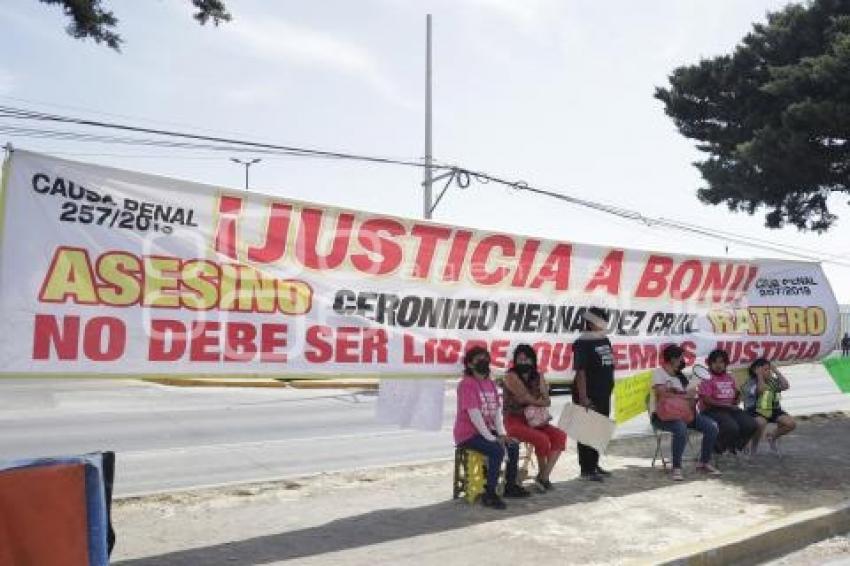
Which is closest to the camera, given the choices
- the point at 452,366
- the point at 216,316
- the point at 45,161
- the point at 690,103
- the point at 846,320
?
the point at 45,161

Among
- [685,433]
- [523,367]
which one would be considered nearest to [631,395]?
[685,433]

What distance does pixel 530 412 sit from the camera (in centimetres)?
819

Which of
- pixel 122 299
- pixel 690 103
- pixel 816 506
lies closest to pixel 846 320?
pixel 690 103

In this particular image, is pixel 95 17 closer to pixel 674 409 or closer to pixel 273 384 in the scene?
pixel 674 409

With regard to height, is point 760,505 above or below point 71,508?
below

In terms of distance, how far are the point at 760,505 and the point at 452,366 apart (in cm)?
311

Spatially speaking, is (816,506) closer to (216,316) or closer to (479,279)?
(479,279)

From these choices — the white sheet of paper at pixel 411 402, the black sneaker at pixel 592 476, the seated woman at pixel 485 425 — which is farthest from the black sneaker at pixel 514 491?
the black sneaker at pixel 592 476

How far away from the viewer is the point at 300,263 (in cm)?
707

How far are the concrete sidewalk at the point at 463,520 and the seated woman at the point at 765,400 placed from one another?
97cm

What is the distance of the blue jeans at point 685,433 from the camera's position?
891 centimetres

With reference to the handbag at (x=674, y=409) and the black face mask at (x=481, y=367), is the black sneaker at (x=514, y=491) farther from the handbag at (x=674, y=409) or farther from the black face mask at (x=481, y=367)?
the handbag at (x=674, y=409)

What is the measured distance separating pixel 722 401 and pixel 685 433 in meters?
1.11

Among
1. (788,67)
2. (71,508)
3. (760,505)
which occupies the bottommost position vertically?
(760,505)
